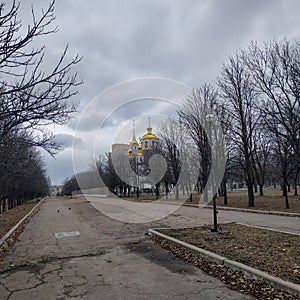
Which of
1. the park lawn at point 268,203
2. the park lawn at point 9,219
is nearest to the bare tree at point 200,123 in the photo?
the park lawn at point 268,203

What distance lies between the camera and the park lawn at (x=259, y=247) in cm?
605

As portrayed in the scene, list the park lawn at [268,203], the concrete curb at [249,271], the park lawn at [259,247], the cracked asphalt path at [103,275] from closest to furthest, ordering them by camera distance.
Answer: the concrete curb at [249,271] < the cracked asphalt path at [103,275] < the park lawn at [259,247] < the park lawn at [268,203]

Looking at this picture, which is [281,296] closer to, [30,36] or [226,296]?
[226,296]

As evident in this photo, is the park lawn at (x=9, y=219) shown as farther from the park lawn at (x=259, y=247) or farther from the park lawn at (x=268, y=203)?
the park lawn at (x=268, y=203)

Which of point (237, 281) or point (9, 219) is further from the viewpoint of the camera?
point (9, 219)

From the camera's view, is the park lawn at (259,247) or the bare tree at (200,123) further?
the bare tree at (200,123)

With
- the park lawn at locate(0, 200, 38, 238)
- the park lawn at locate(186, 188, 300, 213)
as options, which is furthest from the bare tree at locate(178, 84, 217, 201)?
the park lawn at locate(0, 200, 38, 238)

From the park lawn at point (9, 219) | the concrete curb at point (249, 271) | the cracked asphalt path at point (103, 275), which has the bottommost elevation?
the park lawn at point (9, 219)

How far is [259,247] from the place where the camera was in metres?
8.19

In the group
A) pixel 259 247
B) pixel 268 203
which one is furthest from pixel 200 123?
pixel 259 247

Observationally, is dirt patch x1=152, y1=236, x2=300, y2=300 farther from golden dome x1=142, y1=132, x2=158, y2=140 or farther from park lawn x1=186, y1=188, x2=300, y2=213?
golden dome x1=142, y1=132, x2=158, y2=140

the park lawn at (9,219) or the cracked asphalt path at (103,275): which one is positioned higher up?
the cracked asphalt path at (103,275)

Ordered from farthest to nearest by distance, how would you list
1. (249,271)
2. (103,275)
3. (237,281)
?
(103,275)
(249,271)
(237,281)

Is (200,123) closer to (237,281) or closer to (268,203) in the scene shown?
(268,203)
